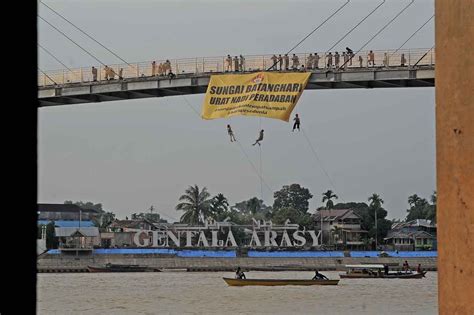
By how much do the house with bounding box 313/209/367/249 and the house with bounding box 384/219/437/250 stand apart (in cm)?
322

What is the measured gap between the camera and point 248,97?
1359 cm

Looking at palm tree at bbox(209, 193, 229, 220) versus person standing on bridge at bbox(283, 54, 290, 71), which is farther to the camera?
palm tree at bbox(209, 193, 229, 220)

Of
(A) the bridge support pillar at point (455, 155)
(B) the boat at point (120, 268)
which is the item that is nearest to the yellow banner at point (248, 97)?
(A) the bridge support pillar at point (455, 155)

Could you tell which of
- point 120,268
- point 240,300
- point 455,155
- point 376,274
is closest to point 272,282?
point 240,300

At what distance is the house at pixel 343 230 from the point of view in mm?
89938

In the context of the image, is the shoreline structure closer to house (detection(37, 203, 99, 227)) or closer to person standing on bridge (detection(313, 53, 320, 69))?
house (detection(37, 203, 99, 227))

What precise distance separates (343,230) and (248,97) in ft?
258

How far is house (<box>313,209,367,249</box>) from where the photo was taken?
3541 inches

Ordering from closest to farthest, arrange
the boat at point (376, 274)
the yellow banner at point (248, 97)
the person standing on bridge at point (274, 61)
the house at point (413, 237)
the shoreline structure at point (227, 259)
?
1. the yellow banner at point (248, 97)
2. the person standing on bridge at point (274, 61)
3. the boat at point (376, 274)
4. the shoreline structure at point (227, 259)
5. the house at point (413, 237)

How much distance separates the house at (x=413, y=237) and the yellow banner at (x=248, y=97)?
76096mm

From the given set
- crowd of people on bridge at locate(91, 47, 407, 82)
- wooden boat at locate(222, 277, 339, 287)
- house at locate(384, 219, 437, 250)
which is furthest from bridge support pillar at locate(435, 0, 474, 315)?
house at locate(384, 219, 437, 250)

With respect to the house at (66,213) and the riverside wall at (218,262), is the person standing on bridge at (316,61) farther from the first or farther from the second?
the house at (66,213)
